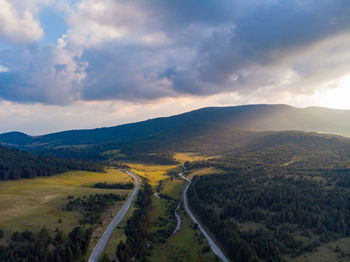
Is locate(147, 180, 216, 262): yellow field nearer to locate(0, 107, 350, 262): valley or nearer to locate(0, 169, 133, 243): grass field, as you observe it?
locate(0, 107, 350, 262): valley

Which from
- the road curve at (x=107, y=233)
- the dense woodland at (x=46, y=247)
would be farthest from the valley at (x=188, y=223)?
the road curve at (x=107, y=233)

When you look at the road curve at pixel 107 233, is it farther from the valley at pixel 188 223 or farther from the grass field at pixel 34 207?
the grass field at pixel 34 207

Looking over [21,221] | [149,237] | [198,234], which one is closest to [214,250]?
[198,234]

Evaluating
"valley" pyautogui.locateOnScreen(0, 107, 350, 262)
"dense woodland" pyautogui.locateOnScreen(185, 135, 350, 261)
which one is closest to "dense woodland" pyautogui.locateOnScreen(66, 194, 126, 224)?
"valley" pyautogui.locateOnScreen(0, 107, 350, 262)

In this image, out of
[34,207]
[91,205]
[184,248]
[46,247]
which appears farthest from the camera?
[91,205]

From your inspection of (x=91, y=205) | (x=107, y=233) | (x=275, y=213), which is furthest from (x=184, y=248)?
(x=91, y=205)

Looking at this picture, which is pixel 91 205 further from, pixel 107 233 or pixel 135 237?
pixel 135 237

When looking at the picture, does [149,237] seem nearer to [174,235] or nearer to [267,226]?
[174,235]

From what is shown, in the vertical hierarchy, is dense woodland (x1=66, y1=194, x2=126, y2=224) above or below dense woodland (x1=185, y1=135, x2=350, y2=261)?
above
